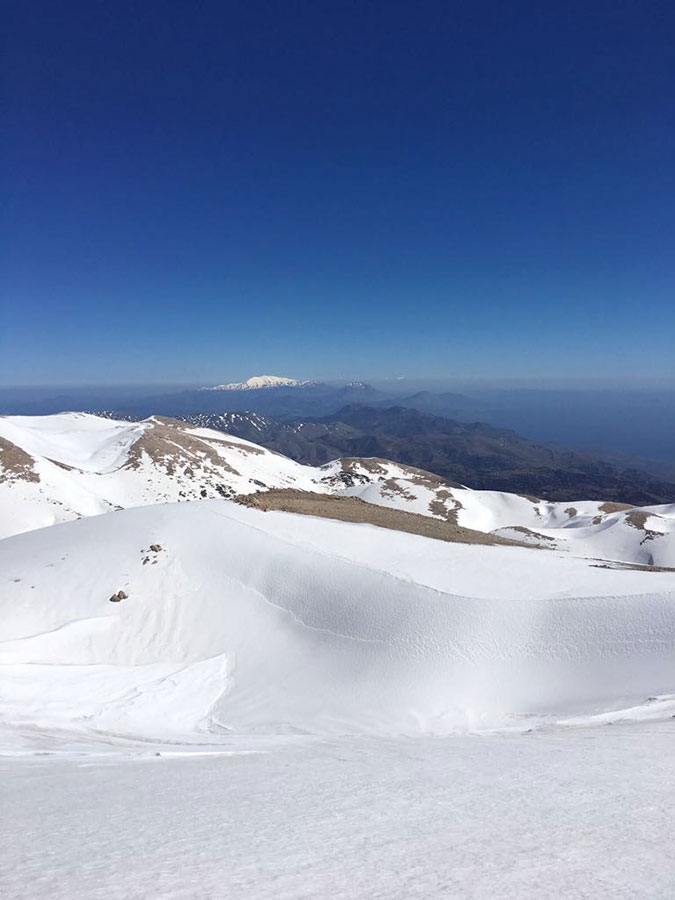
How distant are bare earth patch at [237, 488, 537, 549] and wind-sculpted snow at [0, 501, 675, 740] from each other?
5.52 feet

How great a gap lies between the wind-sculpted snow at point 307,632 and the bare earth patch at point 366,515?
1682 millimetres

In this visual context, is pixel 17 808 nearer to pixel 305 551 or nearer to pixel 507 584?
pixel 305 551

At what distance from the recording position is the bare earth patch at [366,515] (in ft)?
78.2

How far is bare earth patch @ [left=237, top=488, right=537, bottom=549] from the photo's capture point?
2383 centimetres

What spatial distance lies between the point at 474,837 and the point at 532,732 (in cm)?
716

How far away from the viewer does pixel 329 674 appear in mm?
14500

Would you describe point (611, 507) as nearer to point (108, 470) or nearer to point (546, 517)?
point (546, 517)

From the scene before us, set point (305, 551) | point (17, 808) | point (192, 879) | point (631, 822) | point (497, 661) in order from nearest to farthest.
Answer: point (192, 879), point (631, 822), point (17, 808), point (497, 661), point (305, 551)

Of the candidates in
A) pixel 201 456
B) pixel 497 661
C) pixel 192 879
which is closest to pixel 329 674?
pixel 497 661

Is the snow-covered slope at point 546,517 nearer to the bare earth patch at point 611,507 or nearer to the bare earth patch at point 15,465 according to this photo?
the bare earth patch at point 611,507

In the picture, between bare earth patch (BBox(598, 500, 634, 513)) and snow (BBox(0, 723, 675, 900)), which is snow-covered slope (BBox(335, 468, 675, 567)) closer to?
bare earth patch (BBox(598, 500, 634, 513))

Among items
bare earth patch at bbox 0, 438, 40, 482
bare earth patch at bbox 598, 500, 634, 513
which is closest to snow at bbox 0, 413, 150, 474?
bare earth patch at bbox 0, 438, 40, 482

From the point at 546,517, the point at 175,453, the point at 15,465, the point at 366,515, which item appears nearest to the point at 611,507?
the point at 546,517

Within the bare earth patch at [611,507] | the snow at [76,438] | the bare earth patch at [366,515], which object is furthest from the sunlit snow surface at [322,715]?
the bare earth patch at [611,507]
